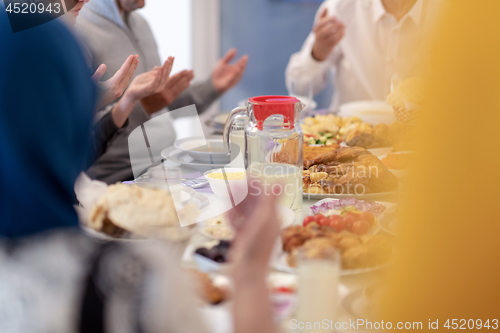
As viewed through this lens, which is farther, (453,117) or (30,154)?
(30,154)

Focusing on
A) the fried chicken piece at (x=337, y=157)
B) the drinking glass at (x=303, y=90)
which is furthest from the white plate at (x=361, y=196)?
the drinking glass at (x=303, y=90)

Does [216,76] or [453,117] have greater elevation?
[453,117]

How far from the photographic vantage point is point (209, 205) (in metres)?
0.75

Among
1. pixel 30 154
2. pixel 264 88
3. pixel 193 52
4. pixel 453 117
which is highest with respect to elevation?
pixel 453 117

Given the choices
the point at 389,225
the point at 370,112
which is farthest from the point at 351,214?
the point at 370,112

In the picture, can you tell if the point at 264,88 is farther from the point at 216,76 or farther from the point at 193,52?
the point at 216,76

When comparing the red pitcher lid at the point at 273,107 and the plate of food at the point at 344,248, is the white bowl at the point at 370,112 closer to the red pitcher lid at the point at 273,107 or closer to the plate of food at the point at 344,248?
the red pitcher lid at the point at 273,107

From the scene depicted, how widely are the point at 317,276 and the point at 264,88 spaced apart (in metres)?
2.56

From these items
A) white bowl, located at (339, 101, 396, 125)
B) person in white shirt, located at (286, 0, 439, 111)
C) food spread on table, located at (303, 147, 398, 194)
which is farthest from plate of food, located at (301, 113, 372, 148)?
person in white shirt, located at (286, 0, 439, 111)

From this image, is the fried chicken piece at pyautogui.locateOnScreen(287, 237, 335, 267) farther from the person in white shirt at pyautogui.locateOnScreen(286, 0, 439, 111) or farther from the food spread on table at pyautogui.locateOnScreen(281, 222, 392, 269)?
the person in white shirt at pyautogui.locateOnScreen(286, 0, 439, 111)

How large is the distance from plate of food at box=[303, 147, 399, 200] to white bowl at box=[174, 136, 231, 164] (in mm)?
206

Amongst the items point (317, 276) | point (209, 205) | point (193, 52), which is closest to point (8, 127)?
point (209, 205)

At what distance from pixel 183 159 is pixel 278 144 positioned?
0.35 metres

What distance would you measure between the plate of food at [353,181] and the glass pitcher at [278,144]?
90mm
